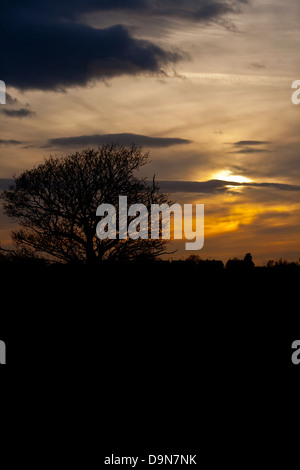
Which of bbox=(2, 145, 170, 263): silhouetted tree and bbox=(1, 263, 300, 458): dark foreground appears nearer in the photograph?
bbox=(1, 263, 300, 458): dark foreground

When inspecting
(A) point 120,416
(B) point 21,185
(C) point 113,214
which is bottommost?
(A) point 120,416

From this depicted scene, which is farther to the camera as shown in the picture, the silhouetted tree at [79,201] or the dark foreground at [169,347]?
the silhouetted tree at [79,201]

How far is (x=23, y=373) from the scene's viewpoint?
9.34m

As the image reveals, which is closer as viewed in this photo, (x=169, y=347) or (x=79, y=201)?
(x=169, y=347)

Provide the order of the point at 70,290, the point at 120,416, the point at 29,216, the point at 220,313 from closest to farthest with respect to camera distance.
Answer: the point at 120,416
the point at 220,313
the point at 70,290
the point at 29,216

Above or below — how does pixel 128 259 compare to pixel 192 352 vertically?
above

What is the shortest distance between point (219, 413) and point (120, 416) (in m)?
1.32

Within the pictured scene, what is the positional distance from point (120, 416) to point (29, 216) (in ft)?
84.5

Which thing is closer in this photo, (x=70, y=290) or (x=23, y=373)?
(x=23, y=373)

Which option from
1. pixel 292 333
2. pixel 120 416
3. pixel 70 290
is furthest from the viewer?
pixel 70 290

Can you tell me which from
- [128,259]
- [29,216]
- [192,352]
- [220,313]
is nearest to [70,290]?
[220,313]

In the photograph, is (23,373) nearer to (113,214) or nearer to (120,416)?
(120,416)

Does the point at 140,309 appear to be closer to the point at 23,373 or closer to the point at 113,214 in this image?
the point at 23,373

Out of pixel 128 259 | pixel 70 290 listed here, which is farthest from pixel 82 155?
pixel 70 290
